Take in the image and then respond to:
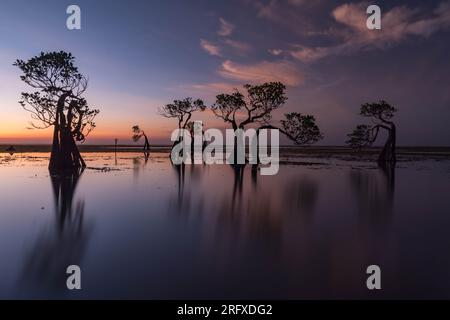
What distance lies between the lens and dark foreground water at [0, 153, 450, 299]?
5949 millimetres

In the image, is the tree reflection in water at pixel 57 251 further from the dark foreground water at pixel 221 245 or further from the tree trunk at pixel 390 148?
the tree trunk at pixel 390 148

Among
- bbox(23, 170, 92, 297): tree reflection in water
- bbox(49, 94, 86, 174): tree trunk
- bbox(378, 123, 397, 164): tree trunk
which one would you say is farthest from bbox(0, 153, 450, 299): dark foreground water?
bbox(378, 123, 397, 164): tree trunk

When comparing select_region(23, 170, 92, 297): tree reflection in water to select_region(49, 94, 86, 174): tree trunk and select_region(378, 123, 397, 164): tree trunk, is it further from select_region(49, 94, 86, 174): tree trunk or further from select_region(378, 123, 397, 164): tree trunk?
select_region(378, 123, 397, 164): tree trunk

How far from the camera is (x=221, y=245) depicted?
8523 mm

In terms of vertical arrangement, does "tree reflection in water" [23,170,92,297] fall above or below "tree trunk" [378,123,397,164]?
below

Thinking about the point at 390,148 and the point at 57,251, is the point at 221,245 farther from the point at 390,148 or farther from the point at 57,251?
the point at 390,148

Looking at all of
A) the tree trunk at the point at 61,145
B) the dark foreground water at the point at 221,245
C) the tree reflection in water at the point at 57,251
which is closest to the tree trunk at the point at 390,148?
the dark foreground water at the point at 221,245

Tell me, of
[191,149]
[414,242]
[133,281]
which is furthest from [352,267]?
[191,149]

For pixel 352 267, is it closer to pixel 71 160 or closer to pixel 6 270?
pixel 6 270

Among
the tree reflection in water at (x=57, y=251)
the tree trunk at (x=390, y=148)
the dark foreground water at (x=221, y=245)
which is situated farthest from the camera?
the tree trunk at (x=390, y=148)

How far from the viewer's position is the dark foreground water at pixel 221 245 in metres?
5.95

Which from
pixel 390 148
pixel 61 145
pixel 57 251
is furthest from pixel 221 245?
pixel 390 148

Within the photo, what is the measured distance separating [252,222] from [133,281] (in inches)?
232
